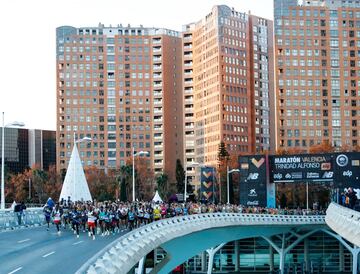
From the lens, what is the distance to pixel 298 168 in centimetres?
6669

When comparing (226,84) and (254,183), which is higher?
(226,84)

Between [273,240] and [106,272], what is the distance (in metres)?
60.2

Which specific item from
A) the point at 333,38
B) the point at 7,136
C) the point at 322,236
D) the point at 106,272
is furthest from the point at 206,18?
the point at 106,272

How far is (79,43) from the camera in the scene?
15875 centimetres

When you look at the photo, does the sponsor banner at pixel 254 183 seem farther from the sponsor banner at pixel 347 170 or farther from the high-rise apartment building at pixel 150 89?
the high-rise apartment building at pixel 150 89

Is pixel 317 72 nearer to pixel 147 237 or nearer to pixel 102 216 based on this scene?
pixel 102 216

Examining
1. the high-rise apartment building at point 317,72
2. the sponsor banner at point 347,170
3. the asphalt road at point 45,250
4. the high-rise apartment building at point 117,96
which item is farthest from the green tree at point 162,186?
the asphalt road at point 45,250

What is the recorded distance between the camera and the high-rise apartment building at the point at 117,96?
156500 millimetres

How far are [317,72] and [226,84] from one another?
18.3 meters

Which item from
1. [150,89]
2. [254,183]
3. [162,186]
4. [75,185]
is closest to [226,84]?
[150,89]

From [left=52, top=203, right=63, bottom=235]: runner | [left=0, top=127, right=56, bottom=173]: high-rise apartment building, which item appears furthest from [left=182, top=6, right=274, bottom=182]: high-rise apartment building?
[left=52, top=203, right=63, bottom=235]: runner

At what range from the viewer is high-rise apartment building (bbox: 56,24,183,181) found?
15650 centimetres

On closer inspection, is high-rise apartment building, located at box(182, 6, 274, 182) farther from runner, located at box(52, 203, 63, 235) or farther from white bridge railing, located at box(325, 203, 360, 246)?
white bridge railing, located at box(325, 203, 360, 246)

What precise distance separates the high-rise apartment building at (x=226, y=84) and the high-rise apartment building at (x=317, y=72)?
23.2 ft
